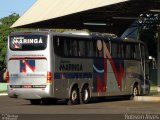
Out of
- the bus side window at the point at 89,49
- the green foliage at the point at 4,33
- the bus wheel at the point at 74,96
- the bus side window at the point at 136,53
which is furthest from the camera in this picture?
the green foliage at the point at 4,33

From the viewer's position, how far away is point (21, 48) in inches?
1041

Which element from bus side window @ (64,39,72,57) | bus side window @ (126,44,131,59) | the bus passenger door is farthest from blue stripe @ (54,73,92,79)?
the bus passenger door

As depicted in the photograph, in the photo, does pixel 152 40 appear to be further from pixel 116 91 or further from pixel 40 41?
pixel 40 41

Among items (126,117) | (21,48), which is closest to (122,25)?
(21,48)

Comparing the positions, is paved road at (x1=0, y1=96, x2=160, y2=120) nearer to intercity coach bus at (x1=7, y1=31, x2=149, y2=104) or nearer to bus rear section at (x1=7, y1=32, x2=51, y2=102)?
bus rear section at (x1=7, y1=32, x2=51, y2=102)

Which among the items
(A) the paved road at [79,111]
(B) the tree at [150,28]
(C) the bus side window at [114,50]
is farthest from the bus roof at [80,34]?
(B) the tree at [150,28]

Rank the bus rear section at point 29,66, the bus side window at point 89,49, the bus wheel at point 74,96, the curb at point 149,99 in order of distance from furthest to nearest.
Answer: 1. the curb at point 149,99
2. the bus side window at point 89,49
3. the bus wheel at point 74,96
4. the bus rear section at point 29,66

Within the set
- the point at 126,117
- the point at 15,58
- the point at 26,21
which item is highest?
the point at 26,21

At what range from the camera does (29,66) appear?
1029 inches

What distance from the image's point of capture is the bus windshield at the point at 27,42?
25938 mm

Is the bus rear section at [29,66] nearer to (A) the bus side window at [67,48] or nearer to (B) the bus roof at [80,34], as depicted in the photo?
(B) the bus roof at [80,34]

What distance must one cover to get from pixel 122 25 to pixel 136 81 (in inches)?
521

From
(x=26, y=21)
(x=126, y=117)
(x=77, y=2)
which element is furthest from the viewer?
(x=26, y=21)

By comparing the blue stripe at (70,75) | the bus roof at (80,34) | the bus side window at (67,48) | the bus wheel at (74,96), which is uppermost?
the bus roof at (80,34)
